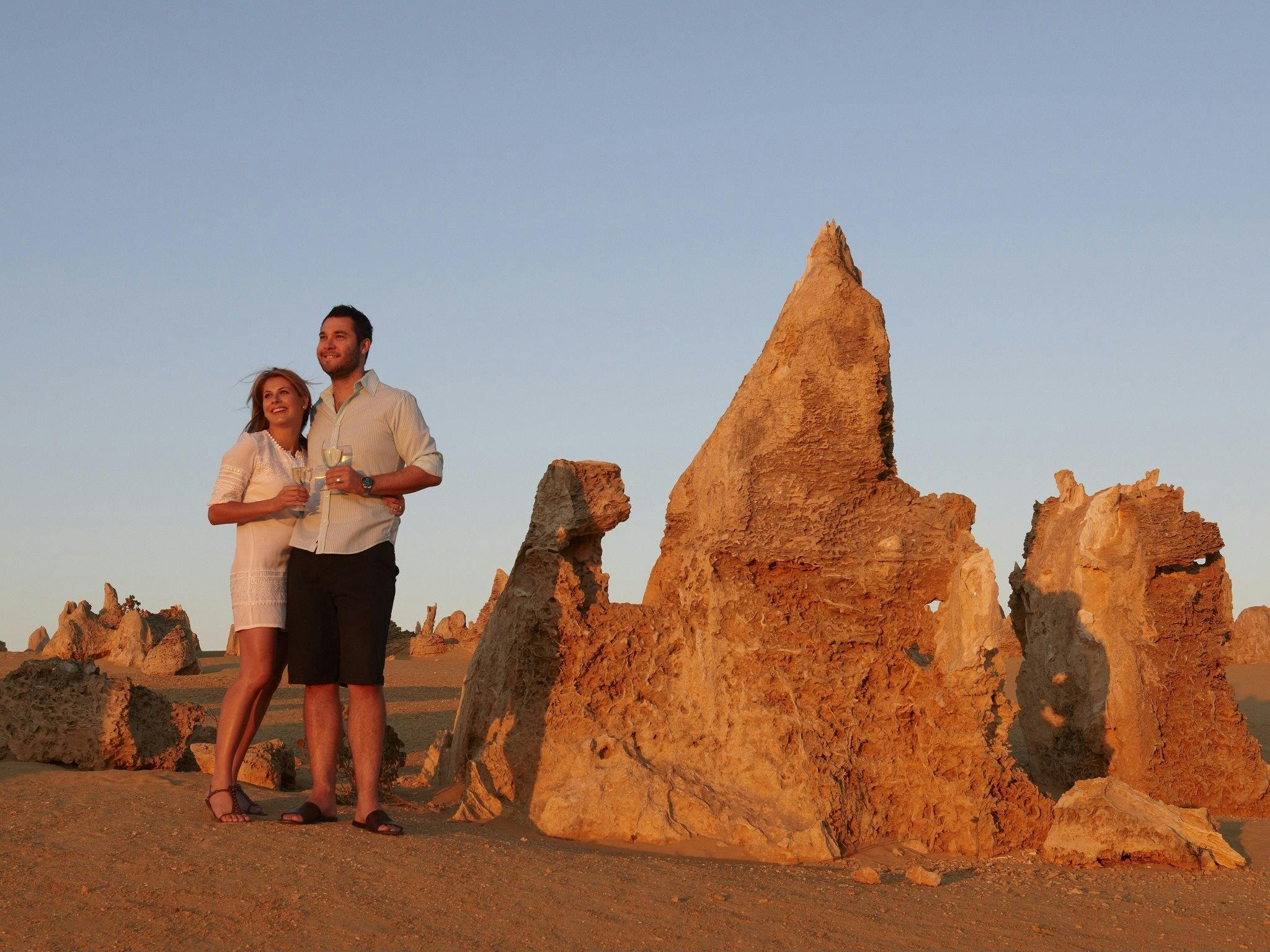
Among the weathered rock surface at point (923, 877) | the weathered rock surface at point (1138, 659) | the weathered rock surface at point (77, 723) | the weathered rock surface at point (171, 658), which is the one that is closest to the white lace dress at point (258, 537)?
the weathered rock surface at point (77, 723)

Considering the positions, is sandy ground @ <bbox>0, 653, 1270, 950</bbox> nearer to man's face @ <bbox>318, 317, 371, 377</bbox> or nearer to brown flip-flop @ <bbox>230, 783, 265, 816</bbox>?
brown flip-flop @ <bbox>230, 783, 265, 816</bbox>

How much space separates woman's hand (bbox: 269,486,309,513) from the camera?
4980 mm

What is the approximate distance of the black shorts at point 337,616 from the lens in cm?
511

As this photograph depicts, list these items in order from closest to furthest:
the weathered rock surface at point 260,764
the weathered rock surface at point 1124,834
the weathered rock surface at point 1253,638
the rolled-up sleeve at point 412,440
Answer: the rolled-up sleeve at point 412,440, the weathered rock surface at point 1124,834, the weathered rock surface at point 260,764, the weathered rock surface at point 1253,638

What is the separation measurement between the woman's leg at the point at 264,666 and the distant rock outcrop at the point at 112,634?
16.3m

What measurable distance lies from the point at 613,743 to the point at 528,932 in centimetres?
246

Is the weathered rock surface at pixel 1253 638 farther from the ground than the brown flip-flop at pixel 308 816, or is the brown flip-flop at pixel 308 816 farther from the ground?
the weathered rock surface at pixel 1253 638

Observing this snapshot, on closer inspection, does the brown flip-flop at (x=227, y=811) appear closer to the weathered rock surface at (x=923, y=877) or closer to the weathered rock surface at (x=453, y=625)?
the weathered rock surface at (x=923, y=877)

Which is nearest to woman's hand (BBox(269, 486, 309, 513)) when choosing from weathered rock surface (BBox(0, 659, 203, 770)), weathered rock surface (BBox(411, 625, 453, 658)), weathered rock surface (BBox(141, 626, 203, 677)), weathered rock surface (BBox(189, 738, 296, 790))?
weathered rock surface (BBox(0, 659, 203, 770))

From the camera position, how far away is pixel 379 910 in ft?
12.8

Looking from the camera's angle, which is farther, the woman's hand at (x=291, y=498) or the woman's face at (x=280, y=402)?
the woman's face at (x=280, y=402)

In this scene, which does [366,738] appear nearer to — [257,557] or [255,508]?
[257,557]

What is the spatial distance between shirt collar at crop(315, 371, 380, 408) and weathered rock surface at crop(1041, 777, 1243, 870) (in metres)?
3.87

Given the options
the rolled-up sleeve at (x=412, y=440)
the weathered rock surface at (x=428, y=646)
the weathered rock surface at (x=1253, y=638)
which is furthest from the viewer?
the weathered rock surface at (x=428, y=646)
